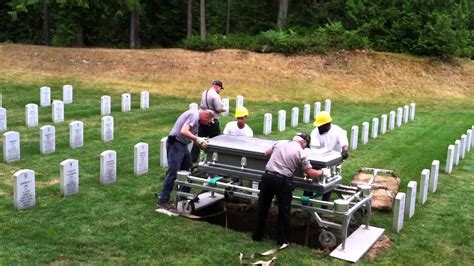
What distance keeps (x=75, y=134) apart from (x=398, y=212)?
8.19m

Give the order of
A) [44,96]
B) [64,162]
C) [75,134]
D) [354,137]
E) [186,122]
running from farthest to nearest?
[44,96] → [354,137] → [75,134] → [64,162] → [186,122]

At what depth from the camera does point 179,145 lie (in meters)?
9.16

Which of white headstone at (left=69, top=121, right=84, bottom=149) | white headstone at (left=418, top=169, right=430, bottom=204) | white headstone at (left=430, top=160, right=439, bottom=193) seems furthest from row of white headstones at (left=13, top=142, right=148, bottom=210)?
white headstone at (left=430, top=160, right=439, bottom=193)

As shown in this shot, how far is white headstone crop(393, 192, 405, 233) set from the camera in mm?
8484

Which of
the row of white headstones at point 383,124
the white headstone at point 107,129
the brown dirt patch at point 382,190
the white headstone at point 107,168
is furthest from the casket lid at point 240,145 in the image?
the row of white headstones at point 383,124

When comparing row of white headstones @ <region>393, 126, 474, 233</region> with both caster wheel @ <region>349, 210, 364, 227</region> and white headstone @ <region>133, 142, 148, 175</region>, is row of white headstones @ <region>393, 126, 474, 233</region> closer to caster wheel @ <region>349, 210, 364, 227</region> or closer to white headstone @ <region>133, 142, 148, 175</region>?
caster wheel @ <region>349, 210, 364, 227</region>

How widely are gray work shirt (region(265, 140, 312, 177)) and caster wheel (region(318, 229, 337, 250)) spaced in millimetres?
1025

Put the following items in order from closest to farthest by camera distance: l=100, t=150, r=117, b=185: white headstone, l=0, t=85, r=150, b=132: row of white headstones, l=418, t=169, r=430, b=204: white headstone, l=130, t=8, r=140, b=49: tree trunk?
l=418, t=169, r=430, b=204: white headstone
l=100, t=150, r=117, b=185: white headstone
l=0, t=85, r=150, b=132: row of white headstones
l=130, t=8, r=140, b=49: tree trunk

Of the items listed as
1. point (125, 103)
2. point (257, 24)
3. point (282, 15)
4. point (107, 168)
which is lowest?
point (125, 103)

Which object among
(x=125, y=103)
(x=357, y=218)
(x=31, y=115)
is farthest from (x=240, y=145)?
(x=125, y=103)

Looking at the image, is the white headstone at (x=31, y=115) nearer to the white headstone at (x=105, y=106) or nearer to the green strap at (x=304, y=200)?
the white headstone at (x=105, y=106)

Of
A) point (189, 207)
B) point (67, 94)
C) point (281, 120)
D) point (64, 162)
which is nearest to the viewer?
point (189, 207)

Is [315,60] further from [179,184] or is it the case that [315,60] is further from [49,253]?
[49,253]

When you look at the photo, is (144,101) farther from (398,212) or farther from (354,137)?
(398,212)
